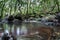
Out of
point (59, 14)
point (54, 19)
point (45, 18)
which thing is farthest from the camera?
point (45, 18)

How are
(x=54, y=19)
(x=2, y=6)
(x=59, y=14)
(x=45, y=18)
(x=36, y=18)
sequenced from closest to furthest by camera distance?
(x=2, y=6) < (x=59, y=14) < (x=54, y=19) < (x=45, y=18) < (x=36, y=18)

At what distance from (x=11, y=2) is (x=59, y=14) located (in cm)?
1587

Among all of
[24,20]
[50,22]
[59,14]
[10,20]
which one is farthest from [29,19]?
[59,14]

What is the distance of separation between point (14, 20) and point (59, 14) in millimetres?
7703

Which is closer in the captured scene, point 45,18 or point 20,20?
point 45,18

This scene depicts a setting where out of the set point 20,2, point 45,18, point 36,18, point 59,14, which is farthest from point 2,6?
point 36,18

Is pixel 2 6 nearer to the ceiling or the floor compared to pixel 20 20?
nearer to the ceiling

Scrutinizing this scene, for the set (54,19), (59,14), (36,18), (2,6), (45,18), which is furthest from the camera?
(36,18)

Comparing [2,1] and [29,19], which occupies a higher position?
[2,1]

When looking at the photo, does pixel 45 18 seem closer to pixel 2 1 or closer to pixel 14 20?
pixel 14 20

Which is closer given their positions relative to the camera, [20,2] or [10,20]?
[20,2]

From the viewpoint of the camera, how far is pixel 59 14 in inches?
752

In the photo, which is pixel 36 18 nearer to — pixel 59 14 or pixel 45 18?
pixel 45 18

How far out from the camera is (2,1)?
11.9 feet
